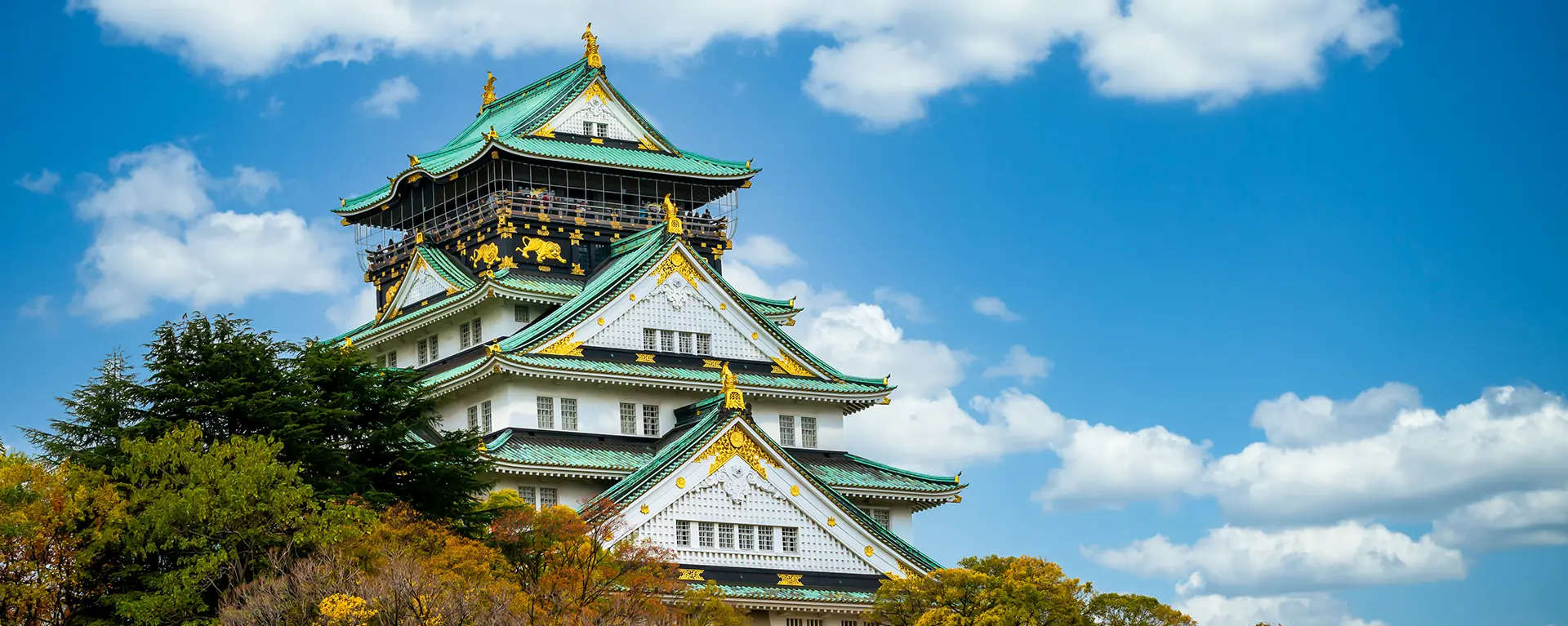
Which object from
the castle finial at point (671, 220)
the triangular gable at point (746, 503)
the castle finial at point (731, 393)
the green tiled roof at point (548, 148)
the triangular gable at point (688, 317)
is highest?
the green tiled roof at point (548, 148)

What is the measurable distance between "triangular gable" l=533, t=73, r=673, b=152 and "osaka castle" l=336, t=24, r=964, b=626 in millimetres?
68

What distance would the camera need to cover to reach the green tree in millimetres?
50188

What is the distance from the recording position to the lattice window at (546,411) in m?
66.1

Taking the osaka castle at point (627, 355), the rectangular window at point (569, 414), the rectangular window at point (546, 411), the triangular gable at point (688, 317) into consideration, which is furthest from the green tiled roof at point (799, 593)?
the triangular gable at point (688, 317)

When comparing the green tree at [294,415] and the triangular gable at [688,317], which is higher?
the triangular gable at [688,317]

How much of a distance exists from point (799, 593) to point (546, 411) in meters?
10.3

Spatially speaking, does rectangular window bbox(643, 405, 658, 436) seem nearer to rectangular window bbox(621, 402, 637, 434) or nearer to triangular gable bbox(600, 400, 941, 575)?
rectangular window bbox(621, 402, 637, 434)

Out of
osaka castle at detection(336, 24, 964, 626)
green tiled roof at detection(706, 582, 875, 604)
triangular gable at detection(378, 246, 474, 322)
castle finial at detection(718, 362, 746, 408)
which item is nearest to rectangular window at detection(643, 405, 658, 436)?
osaka castle at detection(336, 24, 964, 626)

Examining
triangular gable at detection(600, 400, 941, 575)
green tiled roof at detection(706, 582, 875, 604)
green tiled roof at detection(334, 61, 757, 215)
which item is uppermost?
green tiled roof at detection(334, 61, 757, 215)

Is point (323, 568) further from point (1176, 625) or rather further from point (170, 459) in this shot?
point (1176, 625)

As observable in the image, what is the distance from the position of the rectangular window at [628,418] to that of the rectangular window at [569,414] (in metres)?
1.68

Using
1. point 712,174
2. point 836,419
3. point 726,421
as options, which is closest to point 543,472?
point 726,421

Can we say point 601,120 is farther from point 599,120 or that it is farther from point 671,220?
point 671,220

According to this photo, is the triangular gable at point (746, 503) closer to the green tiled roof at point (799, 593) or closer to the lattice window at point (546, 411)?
the green tiled roof at point (799, 593)
